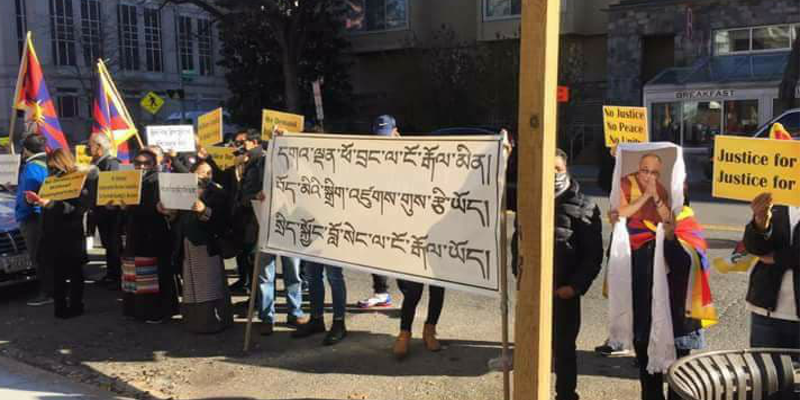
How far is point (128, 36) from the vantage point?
49969 millimetres

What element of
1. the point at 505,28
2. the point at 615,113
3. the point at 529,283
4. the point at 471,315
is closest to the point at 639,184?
the point at 529,283

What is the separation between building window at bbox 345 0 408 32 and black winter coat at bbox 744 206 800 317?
33533 millimetres

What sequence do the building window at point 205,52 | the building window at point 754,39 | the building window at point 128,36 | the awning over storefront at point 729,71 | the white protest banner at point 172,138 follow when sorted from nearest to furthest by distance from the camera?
the white protest banner at point 172,138
the awning over storefront at point 729,71
the building window at point 754,39
the building window at point 128,36
the building window at point 205,52

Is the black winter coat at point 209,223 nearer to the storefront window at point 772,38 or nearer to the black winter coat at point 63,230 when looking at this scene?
the black winter coat at point 63,230

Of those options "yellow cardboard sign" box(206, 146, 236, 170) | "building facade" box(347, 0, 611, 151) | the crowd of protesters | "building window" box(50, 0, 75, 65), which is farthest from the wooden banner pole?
"building window" box(50, 0, 75, 65)

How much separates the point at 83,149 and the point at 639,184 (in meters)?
7.83

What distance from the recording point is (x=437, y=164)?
448cm

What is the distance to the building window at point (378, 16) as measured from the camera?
3669cm

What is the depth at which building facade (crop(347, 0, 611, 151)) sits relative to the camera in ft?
92.8

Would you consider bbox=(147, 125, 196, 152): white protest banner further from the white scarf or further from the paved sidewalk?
the white scarf

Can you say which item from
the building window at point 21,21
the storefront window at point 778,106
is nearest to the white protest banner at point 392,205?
the storefront window at point 778,106

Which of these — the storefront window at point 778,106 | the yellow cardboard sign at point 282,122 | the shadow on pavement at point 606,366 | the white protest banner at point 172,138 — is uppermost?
the storefront window at point 778,106

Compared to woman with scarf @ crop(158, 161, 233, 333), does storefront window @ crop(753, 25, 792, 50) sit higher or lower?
higher

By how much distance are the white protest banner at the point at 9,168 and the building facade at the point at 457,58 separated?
822 inches
